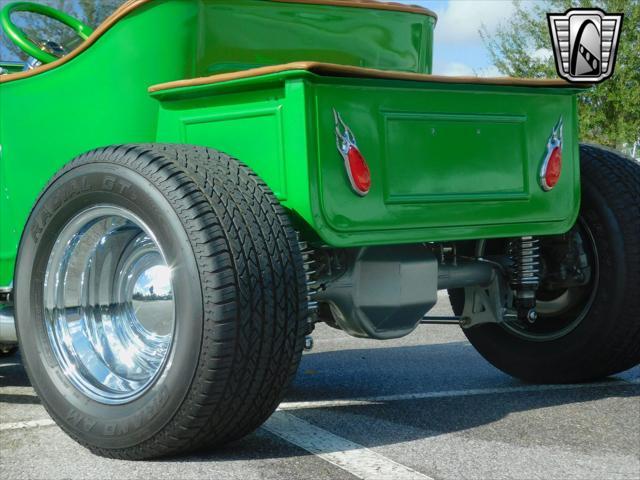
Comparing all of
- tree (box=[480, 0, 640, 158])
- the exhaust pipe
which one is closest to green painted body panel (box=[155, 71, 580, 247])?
the exhaust pipe

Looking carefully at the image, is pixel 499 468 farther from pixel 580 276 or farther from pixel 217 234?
pixel 580 276

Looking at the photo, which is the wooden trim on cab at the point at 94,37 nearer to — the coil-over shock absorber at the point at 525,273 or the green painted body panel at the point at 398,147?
the green painted body panel at the point at 398,147

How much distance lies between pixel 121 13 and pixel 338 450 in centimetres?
189

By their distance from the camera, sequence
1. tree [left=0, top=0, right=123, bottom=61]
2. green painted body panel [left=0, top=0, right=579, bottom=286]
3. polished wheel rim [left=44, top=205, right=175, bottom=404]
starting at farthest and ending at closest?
tree [left=0, top=0, right=123, bottom=61] → polished wheel rim [left=44, top=205, right=175, bottom=404] → green painted body panel [left=0, top=0, right=579, bottom=286]

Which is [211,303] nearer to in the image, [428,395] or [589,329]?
[428,395]

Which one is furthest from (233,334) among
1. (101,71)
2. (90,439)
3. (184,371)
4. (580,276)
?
(580,276)

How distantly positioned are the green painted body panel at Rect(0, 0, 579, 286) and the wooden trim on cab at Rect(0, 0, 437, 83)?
0.02 m

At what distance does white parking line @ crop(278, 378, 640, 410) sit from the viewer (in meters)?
4.43

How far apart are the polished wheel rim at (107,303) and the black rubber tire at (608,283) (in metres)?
1.86

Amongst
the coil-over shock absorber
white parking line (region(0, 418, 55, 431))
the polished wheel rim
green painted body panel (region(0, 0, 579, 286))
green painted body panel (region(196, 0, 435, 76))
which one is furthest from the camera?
the coil-over shock absorber

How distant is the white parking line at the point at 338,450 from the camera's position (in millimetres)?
3266

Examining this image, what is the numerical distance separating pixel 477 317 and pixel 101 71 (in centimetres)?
189

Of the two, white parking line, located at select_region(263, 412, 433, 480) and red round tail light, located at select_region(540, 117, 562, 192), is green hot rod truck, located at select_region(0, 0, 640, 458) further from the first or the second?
white parking line, located at select_region(263, 412, 433, 480)

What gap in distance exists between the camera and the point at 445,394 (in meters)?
4.59
